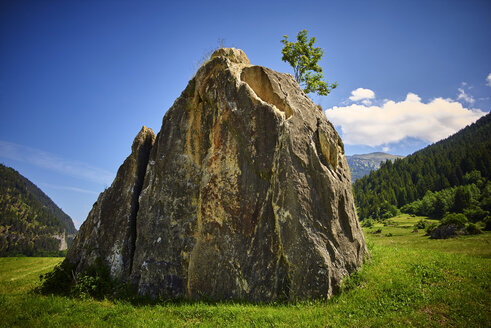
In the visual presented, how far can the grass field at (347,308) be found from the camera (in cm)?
984

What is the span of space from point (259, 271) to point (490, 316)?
929cm

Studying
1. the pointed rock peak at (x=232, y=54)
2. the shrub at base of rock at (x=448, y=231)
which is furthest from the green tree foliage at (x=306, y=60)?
the shrub at base of rock at (x=448, y=231)

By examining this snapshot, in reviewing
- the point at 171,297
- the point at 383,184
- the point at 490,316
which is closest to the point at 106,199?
the point at 171,297

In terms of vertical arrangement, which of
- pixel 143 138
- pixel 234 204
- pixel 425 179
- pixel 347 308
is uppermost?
pixel 425 179

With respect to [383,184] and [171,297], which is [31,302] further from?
[383,184]

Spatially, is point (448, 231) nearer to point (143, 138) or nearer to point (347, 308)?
point (347, 308)

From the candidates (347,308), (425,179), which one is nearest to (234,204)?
(347,308)

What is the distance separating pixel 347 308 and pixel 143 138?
55.4 feet

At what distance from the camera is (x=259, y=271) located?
12602mm

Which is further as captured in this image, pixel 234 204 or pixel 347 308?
pixel 234 204

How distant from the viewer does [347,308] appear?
10.7 metres

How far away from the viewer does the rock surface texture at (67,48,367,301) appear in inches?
500

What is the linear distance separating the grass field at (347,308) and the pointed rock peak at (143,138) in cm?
1010

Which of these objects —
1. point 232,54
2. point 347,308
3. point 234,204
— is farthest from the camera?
point 232,54
